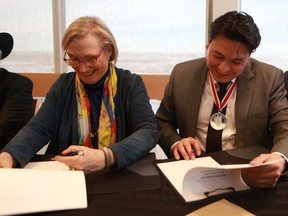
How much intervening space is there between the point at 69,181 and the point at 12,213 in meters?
0.19

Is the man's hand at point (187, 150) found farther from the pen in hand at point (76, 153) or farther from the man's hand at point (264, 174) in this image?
the pen in hand at point (76, 153)

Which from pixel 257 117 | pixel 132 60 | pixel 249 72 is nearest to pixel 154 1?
pixel 132 60

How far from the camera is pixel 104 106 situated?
1.55m

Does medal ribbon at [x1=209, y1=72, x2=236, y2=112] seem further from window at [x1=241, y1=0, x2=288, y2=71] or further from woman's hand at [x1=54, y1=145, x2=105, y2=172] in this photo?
window at [x1=241, y1=0, x2=288, y2=71]

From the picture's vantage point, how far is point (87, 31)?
143 centimetres

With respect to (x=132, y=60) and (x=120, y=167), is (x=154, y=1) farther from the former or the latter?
(x=120, y=167)

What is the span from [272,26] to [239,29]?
65.2 inches

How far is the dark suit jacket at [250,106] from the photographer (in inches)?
61.4

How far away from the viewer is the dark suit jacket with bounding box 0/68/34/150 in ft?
6.05

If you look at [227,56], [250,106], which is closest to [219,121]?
[250,106]

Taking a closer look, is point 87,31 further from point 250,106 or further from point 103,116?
point 250,106

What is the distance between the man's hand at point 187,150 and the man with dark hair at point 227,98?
0.10 meters

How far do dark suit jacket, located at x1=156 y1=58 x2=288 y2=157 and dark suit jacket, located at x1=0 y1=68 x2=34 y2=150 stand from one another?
34.1 inches

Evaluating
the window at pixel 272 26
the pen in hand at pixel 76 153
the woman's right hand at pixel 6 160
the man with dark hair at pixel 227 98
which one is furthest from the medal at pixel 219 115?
the window at pixel 272 26
